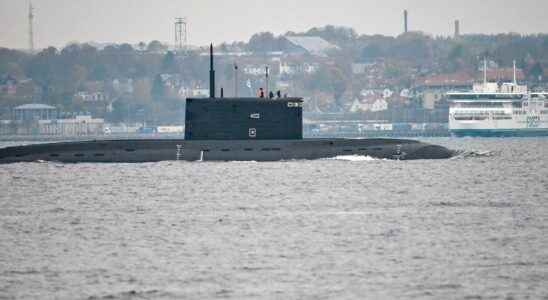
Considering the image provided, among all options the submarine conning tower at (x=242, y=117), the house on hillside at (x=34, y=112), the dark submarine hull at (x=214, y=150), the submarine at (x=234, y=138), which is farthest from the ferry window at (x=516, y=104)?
the submarine conning tower at (x=242, y=117)

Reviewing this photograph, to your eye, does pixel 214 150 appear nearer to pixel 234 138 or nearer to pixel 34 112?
pixel 234 138

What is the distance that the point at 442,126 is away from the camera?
154875 mm

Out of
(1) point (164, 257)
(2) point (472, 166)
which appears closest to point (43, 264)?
(1) point (164, 257)

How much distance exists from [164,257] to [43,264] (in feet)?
7.71

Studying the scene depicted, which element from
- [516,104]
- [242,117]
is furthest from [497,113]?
[242,117]

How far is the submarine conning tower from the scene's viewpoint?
4853 centimetres

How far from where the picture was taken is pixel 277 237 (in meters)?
29.7

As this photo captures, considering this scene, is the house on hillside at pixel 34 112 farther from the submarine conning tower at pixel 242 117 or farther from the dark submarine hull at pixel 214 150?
the submarine conning tower at pixel 242 117

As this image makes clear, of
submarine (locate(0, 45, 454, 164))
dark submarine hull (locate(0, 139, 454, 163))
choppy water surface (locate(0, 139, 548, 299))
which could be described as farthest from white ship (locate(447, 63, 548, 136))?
choppy water surface (locate(0, 139, 548, 299))

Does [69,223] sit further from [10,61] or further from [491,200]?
[10,61]

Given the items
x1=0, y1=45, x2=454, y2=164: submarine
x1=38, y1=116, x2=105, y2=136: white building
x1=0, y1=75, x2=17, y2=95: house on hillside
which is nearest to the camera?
x1=0, y1=45, x2=454, y2=164: submarine

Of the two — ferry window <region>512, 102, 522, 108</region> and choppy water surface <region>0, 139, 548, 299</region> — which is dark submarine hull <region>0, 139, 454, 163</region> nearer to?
choppy water surface <region>0, 139, 548, 299</region>

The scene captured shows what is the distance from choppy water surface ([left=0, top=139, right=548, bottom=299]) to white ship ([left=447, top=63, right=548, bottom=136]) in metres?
66.2

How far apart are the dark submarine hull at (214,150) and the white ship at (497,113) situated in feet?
200
